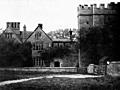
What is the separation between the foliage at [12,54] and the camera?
153 feet

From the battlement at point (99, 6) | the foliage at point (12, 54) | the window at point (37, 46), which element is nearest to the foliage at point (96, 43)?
the battlement at point (99, 6)

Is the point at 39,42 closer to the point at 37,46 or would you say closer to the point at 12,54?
the point at 37,46

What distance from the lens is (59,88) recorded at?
49.0 ft

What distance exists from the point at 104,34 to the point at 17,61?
14.6 m

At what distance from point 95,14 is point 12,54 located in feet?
47.6

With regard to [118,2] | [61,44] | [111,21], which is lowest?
[61,44]

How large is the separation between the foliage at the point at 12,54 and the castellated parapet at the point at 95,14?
1035cm

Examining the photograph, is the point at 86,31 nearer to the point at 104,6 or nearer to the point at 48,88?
the point at 104,6

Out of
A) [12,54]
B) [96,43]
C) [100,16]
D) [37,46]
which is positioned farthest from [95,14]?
[12,54]

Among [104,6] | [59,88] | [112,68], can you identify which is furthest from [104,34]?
[59,88]

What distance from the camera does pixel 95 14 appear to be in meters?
46.6

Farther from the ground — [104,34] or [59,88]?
[104,34]

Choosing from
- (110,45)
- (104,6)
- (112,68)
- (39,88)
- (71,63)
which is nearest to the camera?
(39,88)

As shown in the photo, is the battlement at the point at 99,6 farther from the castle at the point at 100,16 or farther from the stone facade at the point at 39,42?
the stone facade at the point at 39,42
